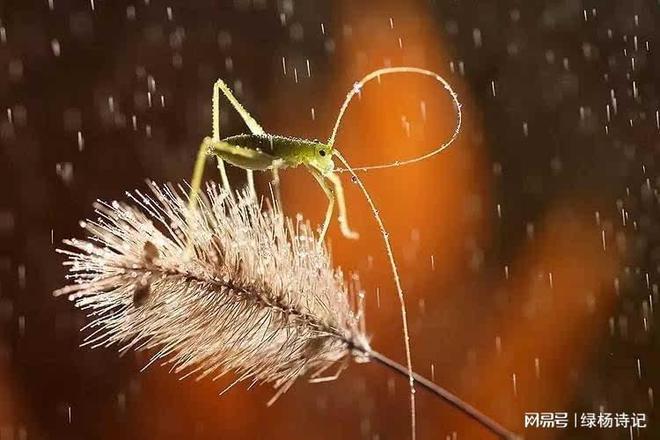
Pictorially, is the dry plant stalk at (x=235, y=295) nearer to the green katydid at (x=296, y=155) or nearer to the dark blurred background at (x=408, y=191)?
the green katydid at (x=296, y=155)

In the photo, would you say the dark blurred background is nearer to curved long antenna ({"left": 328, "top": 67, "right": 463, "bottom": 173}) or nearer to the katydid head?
curved long antenna ({"left": 328, "top": 67, "right": 463, "bottom": 173})

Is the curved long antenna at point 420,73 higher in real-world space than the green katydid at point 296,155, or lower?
higher

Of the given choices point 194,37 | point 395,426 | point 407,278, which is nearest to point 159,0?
point 194,37

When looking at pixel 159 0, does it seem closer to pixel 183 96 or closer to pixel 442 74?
pixel 183 96

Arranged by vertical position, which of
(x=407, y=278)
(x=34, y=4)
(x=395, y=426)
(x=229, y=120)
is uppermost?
(x=34, y=4)

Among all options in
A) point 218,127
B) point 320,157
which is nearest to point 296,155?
point 320,157

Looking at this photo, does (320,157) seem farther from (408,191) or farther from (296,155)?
(408,191)

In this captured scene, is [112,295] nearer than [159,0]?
Yes

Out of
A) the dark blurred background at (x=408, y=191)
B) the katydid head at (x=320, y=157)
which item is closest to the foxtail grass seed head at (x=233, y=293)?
the katydid head at (x=320, y=157)

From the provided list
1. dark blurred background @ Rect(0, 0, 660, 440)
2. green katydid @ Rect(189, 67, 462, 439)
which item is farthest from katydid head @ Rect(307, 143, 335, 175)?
dark blurred background @ Rect(0, 0, 660, 440)
